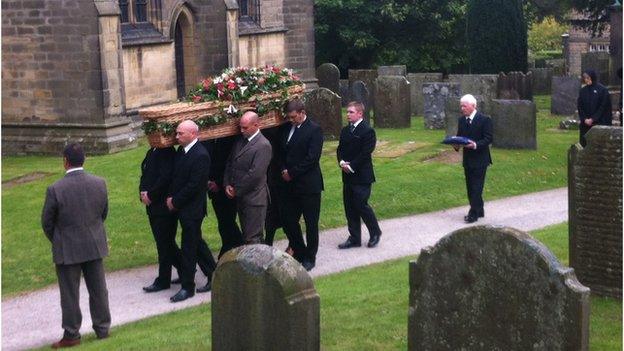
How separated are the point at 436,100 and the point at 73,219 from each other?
1529cm

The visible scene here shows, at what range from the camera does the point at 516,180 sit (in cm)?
1878

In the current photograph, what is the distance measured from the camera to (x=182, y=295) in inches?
467

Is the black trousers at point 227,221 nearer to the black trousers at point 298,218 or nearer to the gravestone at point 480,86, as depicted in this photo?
the black trousers at point 298,218

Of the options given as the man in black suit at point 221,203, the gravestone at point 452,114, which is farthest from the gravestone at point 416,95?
the man in black suit at point 221,203

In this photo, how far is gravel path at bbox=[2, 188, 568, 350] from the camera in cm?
1127

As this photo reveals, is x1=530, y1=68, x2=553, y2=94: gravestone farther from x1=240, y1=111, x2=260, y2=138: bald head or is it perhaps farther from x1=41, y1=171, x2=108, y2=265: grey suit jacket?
x1=41, y1=171, x2=108, y2=265: grey suit jacket

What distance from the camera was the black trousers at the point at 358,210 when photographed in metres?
13.9

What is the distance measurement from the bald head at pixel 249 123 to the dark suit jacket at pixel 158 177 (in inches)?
30.5

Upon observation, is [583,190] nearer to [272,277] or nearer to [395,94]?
[272,277]

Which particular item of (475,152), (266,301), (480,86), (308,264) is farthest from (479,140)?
(480,86)

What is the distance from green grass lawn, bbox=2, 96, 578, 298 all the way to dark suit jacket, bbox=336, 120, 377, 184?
→ 191 centimetres

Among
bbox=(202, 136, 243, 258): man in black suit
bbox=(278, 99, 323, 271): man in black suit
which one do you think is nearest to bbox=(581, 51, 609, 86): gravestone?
bbox=(278, 99, 323, 271): man in black suit

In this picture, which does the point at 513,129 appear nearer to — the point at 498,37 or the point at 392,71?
the point at 392,71

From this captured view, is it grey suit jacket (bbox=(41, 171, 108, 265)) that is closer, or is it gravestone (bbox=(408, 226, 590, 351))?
gravestone (bbox=(408, 226, 590, 351))
